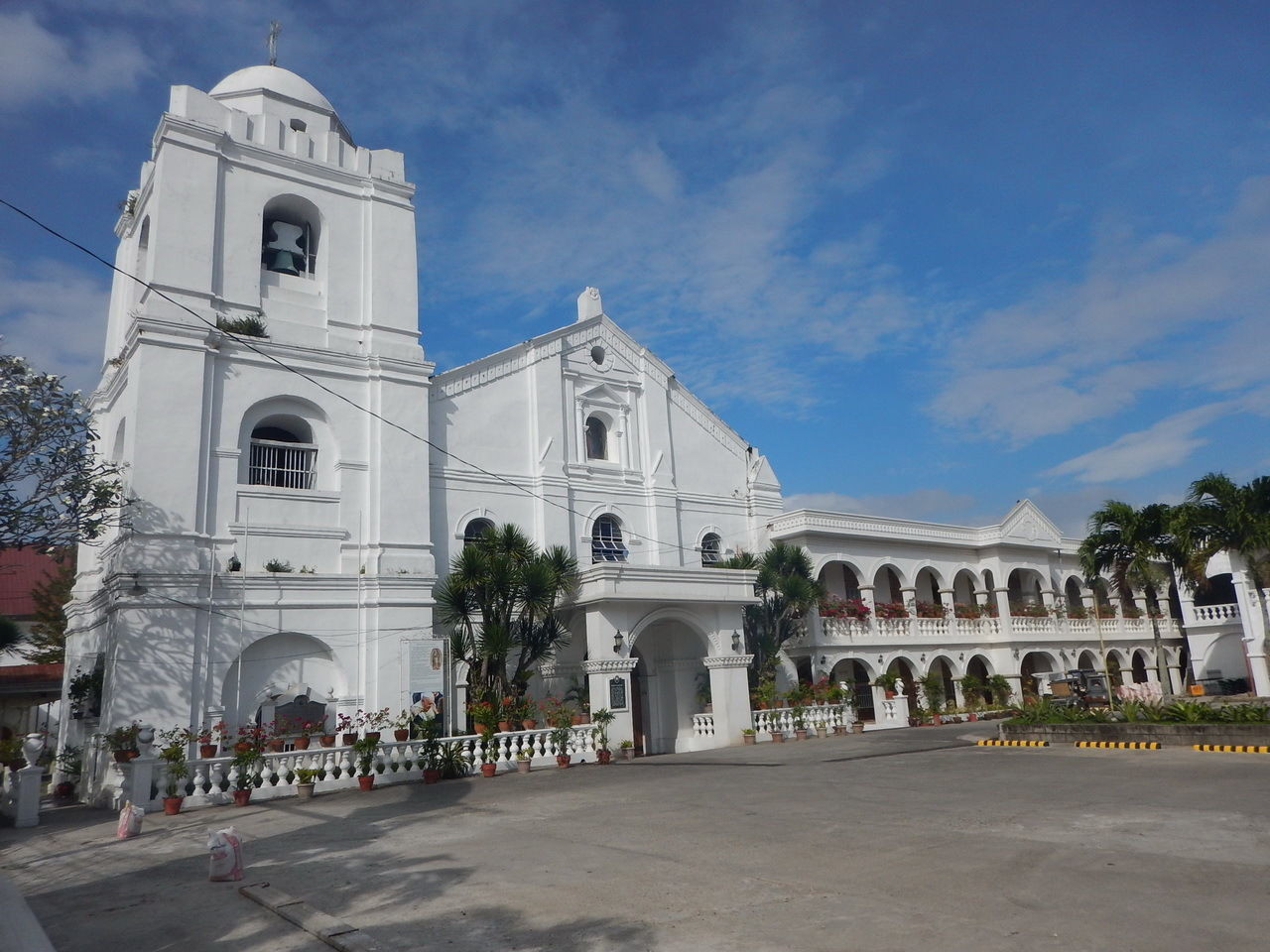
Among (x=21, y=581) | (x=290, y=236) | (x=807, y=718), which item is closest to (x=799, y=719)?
(x=807, y=718)

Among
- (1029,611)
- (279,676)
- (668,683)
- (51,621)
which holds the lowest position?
(668,683)

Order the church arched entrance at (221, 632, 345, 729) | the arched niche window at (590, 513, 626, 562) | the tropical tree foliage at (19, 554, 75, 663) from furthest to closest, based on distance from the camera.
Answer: the tropical tree foliage at (19, 554, 75, 663) → the arched niche window at (590, 513, 626, 562) → the church arched entrance at (221, 632, 345, 729)

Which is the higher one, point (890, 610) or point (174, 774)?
point (890, 610)

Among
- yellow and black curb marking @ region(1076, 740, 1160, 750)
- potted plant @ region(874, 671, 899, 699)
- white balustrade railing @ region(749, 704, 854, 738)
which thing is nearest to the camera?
yellow and black curb marking @ region(1076, 740, 1160, 750)

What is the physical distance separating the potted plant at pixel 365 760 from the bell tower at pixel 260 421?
212 centimetres

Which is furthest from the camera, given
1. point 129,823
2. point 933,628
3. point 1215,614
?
point 1215,614

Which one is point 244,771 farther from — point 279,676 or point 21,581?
point 21,581

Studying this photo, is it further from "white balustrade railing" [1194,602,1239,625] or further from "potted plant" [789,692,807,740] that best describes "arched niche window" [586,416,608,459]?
"white balustrade railing" [1194,602,1239,625]

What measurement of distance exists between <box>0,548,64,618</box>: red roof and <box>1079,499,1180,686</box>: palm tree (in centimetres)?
3434

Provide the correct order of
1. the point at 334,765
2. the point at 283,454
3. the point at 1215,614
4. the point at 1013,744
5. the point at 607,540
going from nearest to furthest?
the point at 334,765, the point at 1013,744, the point at 283,454, the point at 607,540, the point at 1215,614

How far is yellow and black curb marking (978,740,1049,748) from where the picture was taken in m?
16.2

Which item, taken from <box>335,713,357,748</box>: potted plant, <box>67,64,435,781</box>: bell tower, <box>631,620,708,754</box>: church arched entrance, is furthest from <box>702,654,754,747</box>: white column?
<box>335,713,357,748</box>: potted plant

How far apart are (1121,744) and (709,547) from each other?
11959 millimetres

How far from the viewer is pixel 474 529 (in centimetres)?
2091
